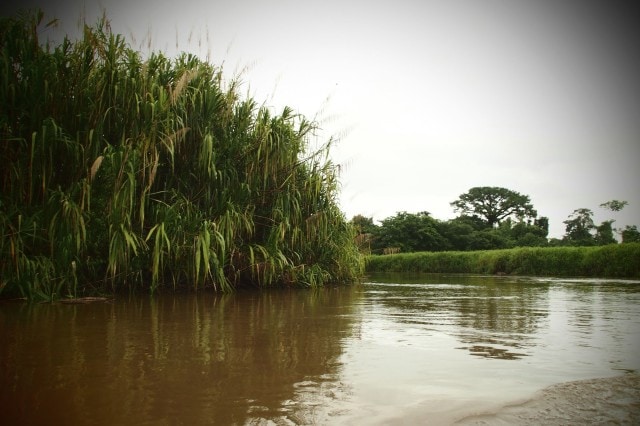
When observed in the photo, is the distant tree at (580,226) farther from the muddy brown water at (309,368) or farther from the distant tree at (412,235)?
the muddy brown water at (309,368)

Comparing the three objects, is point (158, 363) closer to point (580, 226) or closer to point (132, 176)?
point (132, 176)

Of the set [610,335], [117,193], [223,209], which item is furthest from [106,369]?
[223,209]

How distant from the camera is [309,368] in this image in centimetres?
206

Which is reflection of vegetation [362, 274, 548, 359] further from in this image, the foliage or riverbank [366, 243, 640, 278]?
the foliage

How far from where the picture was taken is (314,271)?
8125mm

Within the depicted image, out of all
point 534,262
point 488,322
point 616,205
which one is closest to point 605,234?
point 616,205

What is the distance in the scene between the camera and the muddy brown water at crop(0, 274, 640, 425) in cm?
144

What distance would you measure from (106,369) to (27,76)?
510 cm

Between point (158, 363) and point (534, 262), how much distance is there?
62.1ft

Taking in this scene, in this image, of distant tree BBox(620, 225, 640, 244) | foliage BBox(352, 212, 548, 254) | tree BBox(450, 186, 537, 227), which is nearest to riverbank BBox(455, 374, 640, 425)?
distant tree BBox(620, 225, 640, 244)

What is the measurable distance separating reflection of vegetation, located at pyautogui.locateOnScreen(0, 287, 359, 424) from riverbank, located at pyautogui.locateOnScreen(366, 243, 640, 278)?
7.45 m

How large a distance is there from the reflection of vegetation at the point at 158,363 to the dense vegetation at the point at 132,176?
4.28 ft

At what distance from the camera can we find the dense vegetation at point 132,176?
504cm

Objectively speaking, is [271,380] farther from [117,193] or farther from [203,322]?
[117,193]
